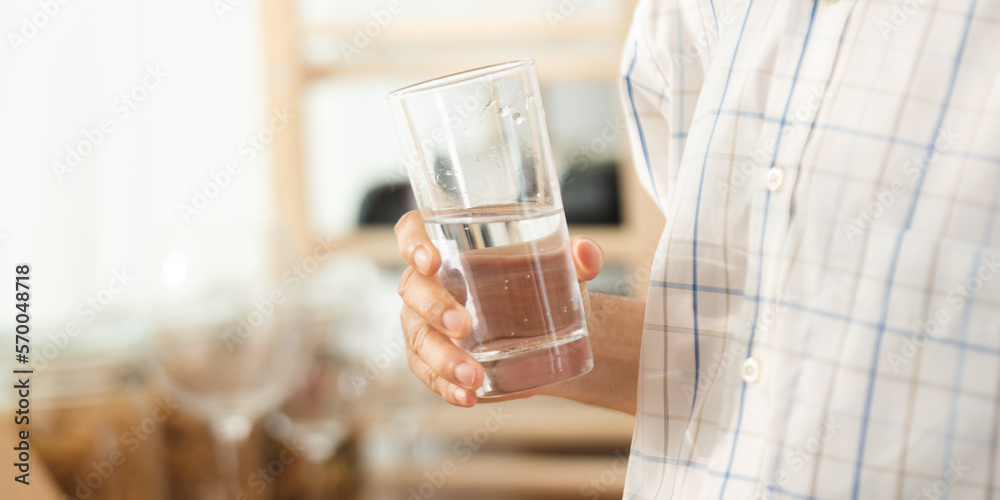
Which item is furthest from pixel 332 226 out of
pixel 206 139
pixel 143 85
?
pixel 143 85

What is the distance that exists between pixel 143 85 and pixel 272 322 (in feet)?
1.98

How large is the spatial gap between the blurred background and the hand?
10.9 inches

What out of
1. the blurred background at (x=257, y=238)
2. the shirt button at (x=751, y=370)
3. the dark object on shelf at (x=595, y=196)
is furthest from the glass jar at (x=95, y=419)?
the dark object on shelf at (x=595, y=196)

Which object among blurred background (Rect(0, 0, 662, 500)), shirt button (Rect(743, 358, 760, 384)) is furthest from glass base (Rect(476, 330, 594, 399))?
blurred background (Rect(0, 0, 662, 500))

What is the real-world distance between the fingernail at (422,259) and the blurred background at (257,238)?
296 millimetres

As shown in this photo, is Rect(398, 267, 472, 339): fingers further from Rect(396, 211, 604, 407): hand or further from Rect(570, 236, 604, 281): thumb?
Answer: Rect(570, 236, 604, 281): thumb

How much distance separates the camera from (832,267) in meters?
0.54

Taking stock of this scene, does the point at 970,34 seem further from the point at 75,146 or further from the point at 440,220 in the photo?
the point at 75,146

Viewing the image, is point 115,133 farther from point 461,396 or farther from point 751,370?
point 751,370

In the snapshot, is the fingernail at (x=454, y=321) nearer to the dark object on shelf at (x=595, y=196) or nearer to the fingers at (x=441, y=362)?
the fingers at (x=441, y=362)

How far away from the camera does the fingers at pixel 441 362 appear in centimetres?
54

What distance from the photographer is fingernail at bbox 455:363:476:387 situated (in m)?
0.53

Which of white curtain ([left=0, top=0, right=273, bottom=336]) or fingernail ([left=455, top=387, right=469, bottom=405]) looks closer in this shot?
fingernail ([left=455, top=387, right=469, bottom=405])

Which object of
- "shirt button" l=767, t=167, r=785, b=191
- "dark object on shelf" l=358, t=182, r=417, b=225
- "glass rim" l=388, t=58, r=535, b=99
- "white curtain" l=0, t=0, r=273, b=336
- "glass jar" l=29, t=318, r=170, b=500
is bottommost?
"dark object on shelf" l=358, t=182, r=417, b=225
